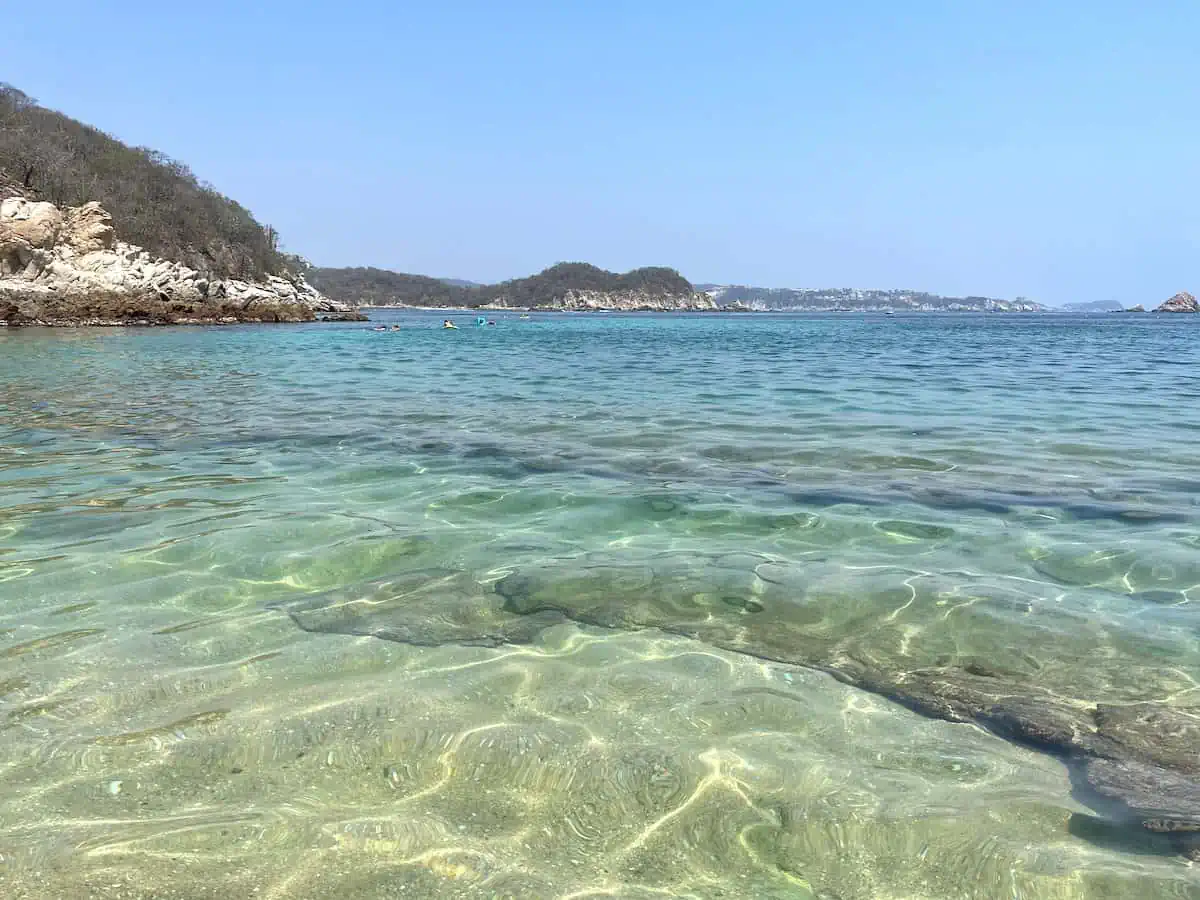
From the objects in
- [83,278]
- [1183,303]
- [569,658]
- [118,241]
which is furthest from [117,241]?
[1183,303]

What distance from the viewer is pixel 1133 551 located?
5.09m

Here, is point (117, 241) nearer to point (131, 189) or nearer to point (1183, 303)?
point (131, 189)

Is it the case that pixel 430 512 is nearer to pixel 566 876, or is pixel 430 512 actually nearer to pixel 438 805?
pixel 438 805

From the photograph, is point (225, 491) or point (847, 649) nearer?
point (847, 649)

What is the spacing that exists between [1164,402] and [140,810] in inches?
590

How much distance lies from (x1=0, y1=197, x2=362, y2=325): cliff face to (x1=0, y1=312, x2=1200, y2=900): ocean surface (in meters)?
41.3

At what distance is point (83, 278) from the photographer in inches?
1754

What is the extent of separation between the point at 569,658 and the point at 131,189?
72799 mm

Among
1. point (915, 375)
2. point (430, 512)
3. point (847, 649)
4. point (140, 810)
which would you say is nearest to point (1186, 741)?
point (847, 649)

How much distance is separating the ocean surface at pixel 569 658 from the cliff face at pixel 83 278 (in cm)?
4128

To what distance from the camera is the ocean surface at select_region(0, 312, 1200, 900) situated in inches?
88.7

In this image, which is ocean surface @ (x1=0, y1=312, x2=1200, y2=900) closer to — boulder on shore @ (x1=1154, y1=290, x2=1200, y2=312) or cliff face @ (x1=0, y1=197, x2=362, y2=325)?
cliff face @ (x1=0, y1=197, x2=362, y2=325)

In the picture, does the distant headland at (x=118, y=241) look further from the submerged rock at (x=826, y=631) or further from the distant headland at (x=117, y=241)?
the submerged rock at (x=826, y=631)

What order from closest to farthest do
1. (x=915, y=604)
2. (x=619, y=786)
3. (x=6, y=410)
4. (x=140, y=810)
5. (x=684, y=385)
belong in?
(x=140, y=810)
(x=619, y=786)
(x=915, y=604)
(x=6, y=410)
(x=684, y=385)
